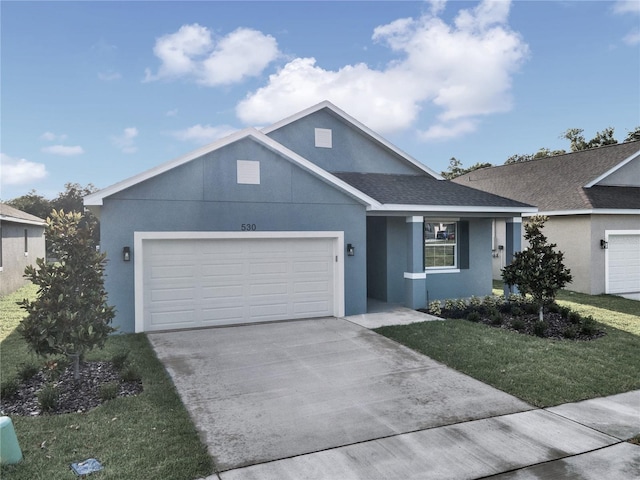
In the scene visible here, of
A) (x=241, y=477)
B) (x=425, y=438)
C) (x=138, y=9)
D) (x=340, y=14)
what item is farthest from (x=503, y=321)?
(x=138, y=9)

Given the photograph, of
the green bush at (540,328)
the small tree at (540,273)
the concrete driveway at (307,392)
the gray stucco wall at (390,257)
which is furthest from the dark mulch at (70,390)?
the small tree at (540,273)

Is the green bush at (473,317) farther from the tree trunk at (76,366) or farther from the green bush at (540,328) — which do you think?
the tree trunk at (76,366)

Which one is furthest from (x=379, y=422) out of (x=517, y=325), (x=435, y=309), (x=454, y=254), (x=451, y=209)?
(x=454, y=254)

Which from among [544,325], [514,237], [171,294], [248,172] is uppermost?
[248,172]

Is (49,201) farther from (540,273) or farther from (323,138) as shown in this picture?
(540,273)

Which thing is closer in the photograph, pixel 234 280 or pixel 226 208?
pixel 226 208

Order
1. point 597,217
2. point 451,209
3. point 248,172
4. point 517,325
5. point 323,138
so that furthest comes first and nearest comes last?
point 597,217 → point 323,138 → point 451,209 → point 248,172 → point 517,325

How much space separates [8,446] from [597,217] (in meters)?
17.8

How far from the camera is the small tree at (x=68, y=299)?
6.17 m

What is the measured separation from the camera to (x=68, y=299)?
20.9 ft

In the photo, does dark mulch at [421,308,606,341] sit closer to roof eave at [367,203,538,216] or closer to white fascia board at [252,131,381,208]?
roof eave at [367,203,538,216]

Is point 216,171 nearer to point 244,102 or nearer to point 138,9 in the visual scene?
point 138,9

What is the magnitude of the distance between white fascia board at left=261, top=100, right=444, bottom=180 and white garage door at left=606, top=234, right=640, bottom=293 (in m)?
7.13

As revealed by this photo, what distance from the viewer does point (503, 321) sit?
35.6 ft
